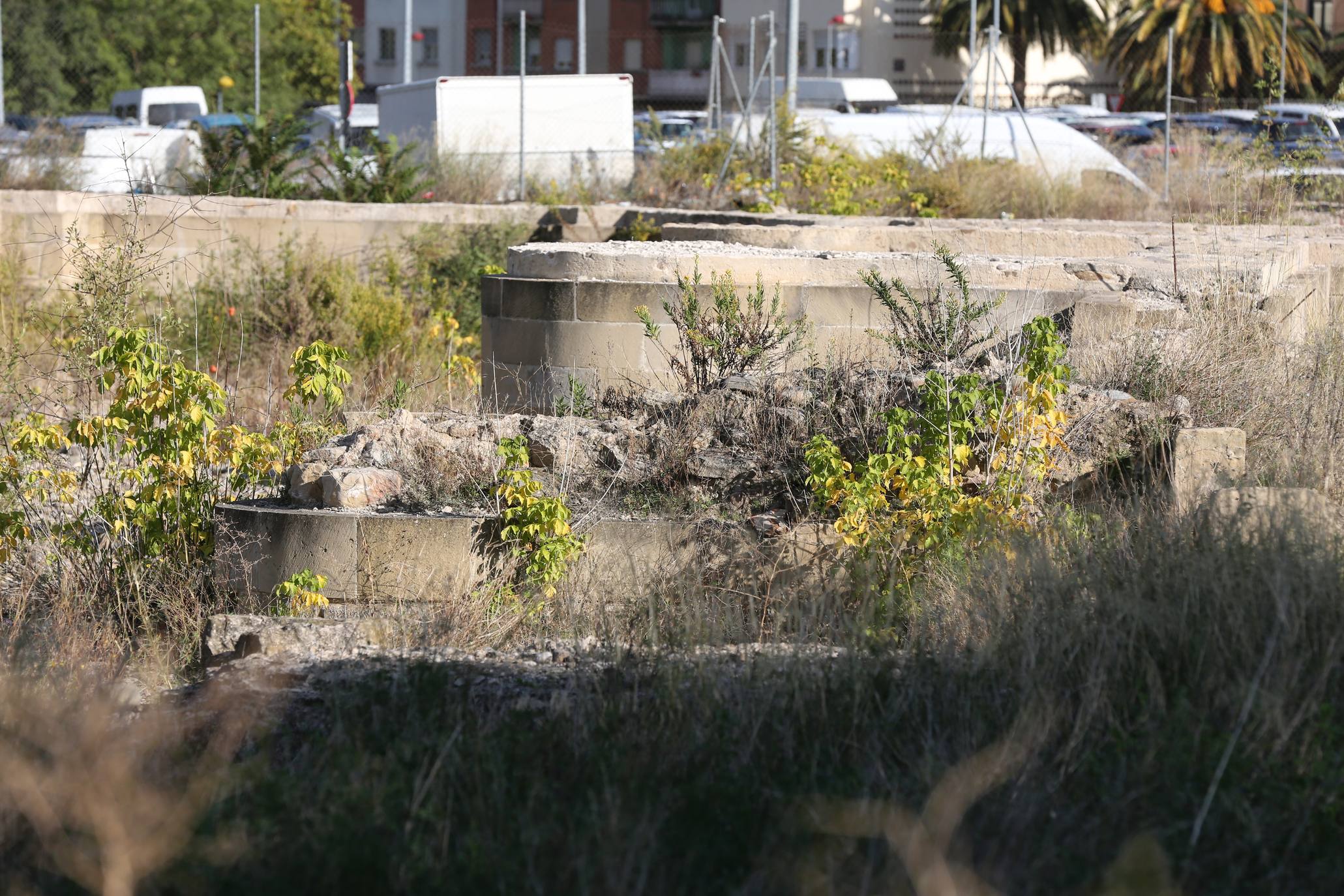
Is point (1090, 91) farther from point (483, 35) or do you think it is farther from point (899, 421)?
point (899, 421)

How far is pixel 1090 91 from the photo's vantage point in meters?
38.2

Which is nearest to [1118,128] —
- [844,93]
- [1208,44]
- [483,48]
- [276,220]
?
[844,93]

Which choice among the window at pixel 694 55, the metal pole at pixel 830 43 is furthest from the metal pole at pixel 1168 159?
the window at pixel 694 55

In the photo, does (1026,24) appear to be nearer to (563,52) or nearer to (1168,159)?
(563,52)

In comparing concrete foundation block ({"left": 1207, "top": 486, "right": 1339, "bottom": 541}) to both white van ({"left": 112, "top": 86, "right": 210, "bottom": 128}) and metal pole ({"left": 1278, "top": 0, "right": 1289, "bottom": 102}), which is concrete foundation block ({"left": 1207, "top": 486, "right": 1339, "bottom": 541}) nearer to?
metal pole ({"left": 1278, "top": 0, "right": 1289, "bottom": 102})

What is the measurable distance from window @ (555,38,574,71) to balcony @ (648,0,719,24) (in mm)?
2638

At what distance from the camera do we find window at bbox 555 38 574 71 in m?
43.8

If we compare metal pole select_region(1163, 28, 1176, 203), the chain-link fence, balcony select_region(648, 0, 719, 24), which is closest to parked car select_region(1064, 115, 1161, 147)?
the chain-link fence

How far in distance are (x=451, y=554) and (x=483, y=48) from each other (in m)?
39.3

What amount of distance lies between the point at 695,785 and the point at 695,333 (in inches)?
161

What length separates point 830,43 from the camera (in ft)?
116

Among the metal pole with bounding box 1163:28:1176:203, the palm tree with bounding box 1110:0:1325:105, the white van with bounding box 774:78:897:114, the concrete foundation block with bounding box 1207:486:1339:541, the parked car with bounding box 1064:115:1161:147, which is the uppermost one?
the palm tree with bounding box 1110:0:1325:105

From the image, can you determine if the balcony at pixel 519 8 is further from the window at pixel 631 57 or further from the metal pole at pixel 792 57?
the metal pole at pixel 792 57

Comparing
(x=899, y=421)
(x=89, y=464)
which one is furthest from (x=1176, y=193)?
(x=89, y=464)
